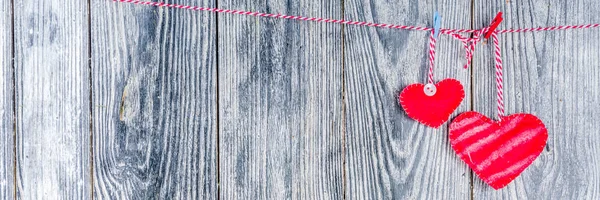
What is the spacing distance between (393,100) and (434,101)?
7cm

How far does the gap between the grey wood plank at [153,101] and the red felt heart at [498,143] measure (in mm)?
Answer: 419

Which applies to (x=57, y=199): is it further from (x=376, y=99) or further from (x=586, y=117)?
(x=586, y=117)

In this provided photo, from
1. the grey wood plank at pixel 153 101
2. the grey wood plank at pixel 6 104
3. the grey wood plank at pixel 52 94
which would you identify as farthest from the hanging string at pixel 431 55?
the grey wood plank at pixel 6 104

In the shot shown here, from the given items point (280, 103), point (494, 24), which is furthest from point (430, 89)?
point (280, 103)

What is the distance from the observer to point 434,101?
83 cm

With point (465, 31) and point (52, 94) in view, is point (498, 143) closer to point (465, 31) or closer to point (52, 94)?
point (465, 31)

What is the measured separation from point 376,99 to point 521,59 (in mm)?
257

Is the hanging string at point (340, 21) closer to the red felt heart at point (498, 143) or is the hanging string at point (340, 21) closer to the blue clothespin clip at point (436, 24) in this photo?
the blue clothespin clip at point (436, 24)

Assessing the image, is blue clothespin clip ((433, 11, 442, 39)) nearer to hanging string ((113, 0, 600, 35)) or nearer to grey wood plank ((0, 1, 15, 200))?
hanging string ((113, 0, 600, 35))

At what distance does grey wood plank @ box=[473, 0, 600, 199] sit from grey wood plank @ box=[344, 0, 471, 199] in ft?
0.12

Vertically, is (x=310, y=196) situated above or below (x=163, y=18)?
below

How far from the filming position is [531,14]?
85 centimetres

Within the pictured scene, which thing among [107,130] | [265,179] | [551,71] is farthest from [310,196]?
[551,71]

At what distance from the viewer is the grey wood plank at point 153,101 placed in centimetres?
82
